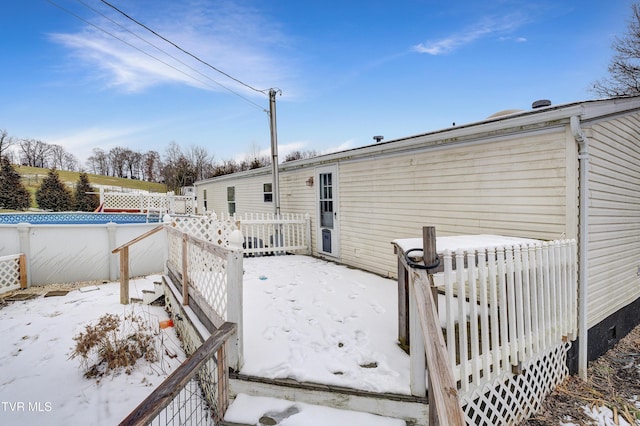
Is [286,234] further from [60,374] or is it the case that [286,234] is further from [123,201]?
[123,201]

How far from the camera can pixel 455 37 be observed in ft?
32.0

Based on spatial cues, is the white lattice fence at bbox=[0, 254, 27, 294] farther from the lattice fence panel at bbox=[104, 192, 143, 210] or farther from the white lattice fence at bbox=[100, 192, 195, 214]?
the lattice fence panel at bbox=[104, 192, 143, 210]

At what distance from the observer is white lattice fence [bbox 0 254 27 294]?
23.8ft

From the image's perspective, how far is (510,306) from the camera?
277 centimetres

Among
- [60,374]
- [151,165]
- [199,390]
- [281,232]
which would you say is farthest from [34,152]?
[199,390]

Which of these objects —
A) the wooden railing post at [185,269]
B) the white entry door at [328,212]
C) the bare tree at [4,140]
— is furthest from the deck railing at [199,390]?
the bare tree at [4,140]

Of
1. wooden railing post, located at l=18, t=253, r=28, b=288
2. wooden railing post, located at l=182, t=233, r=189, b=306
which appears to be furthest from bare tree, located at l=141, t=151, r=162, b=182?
wooden railing post, located at l=182, t=233, r=189, b=306

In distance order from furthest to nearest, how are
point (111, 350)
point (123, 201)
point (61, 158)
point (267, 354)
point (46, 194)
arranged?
point (61, 158) → point (46, 194) → point (123, 201) → point (111, 350) → point (267, 354)

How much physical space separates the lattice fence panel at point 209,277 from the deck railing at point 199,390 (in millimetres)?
528

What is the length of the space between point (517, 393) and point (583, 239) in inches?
73.4

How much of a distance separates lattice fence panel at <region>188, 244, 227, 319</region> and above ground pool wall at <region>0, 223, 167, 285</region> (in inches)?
154

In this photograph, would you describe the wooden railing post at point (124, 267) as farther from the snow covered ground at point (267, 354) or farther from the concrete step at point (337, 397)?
the concrete step at point (337, 397)

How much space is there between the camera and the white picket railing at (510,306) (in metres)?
2.36

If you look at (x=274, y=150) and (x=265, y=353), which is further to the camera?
(x=274, y=150)
